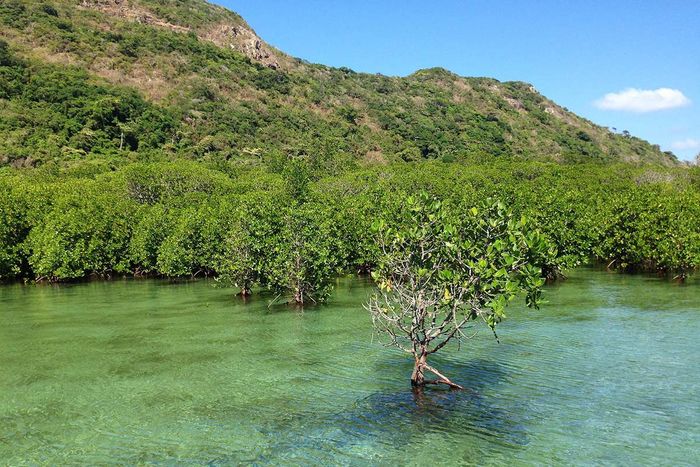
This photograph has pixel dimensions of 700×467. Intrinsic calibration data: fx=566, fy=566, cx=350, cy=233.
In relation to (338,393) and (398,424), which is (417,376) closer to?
(338,393)

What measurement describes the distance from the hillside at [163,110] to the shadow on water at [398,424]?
96823mm

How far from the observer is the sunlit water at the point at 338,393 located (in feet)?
51.0

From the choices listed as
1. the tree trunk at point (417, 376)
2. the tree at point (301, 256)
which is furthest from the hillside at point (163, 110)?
the tree trunk at point (417, 376)

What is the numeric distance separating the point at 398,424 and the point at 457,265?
5.82 m

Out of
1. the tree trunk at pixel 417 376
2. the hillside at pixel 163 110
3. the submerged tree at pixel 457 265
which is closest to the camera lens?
the submerged tree at pixel 457 265

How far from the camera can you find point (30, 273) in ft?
213

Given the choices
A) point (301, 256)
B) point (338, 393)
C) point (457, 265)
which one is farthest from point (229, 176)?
point (457, 265)

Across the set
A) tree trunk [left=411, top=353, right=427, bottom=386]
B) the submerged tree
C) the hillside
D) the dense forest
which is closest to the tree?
the dense forest

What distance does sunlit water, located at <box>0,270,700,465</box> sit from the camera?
1555 cm

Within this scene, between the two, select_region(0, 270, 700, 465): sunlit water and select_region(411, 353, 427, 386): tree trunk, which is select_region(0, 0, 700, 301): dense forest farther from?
select_region(411, 353, 427, 386): tree trunk

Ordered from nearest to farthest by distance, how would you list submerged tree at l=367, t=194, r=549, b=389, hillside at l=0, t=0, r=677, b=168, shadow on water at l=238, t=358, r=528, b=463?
shadow on water at l=238, t=358, r=528, b=463, submerged tree at l=367, t=194, r=549, b=389, hillside at l=0, t=0, r=677, b=168

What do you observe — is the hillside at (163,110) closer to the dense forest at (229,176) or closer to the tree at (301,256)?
the dense forest at (229,176)

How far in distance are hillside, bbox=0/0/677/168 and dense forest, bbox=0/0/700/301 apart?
59cm

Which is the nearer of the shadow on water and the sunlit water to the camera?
the sunlit water
